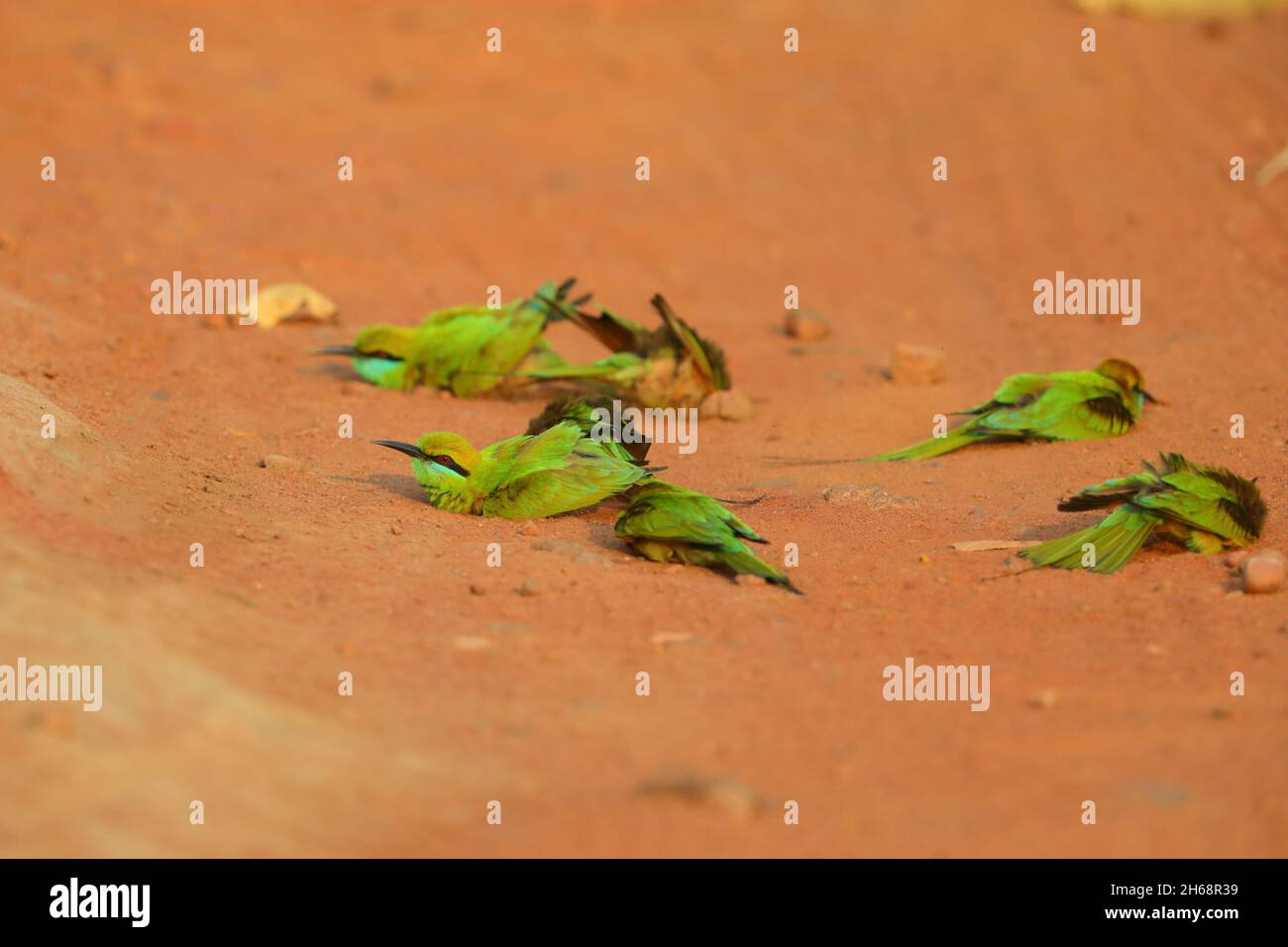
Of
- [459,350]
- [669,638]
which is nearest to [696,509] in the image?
[669,638]

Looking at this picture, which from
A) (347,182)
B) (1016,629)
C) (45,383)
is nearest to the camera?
(1016,629)

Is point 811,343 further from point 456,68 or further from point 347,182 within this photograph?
point 456,68

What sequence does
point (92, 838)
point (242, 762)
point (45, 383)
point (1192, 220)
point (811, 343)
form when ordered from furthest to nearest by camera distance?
point (1192, 220) < point (811, 343) < point (45, 383) < point (242, 762) < point (92, 838)

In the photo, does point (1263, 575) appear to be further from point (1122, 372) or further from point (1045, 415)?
point (1122, 372)

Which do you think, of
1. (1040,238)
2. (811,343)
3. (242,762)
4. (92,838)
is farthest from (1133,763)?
(1040,238)

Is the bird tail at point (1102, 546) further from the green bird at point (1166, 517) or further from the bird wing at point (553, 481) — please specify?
the bird wing at point (553, 481)
